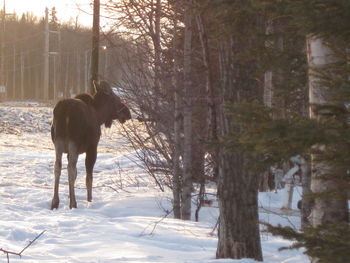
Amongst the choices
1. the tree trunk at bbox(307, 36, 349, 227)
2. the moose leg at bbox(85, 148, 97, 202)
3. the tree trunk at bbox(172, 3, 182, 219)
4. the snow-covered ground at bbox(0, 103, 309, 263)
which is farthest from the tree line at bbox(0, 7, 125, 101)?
the tree trunk at bbox(307, 36, 349, 227)

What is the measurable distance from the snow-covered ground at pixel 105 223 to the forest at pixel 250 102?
1.93ft

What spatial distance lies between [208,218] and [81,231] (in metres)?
3.46

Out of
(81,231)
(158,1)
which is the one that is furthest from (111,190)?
(81,231)

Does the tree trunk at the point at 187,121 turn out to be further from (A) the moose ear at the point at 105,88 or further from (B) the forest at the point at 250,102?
(A) the moose ear at the point at 105,88

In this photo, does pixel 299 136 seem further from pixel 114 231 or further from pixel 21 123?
pixel 21 123

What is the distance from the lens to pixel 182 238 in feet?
25.3

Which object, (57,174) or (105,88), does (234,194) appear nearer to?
(57,174)

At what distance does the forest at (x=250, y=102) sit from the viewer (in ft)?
11.4

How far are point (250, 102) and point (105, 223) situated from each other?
4.03 metres

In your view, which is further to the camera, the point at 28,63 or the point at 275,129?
the point at 28,63

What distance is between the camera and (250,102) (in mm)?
5867

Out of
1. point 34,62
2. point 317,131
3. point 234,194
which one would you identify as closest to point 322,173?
point 317,131

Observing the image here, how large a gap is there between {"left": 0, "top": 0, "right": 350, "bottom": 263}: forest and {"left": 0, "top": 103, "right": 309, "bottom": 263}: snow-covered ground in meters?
0.59

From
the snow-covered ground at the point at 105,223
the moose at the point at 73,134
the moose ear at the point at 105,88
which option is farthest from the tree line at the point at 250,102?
the moose at the point at 73,134
